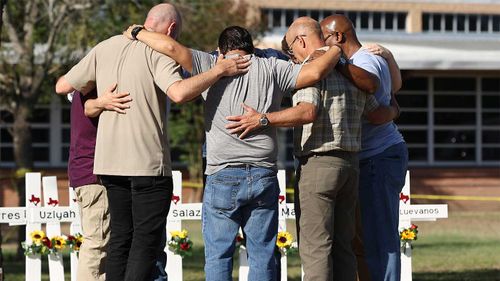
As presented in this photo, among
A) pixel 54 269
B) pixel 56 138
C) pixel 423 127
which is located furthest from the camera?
pixel 423 127

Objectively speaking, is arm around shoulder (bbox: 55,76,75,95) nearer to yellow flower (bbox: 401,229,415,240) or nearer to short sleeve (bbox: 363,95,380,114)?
short sleeve (bbox: 363,95,380,114)

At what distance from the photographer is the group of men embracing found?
6555 millimetres

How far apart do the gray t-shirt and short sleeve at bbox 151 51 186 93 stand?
5.2 inches

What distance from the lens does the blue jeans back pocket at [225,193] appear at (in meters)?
→ 6.52

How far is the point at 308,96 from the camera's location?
670 cm

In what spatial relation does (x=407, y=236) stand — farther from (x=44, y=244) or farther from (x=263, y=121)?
(x=263, y=121)

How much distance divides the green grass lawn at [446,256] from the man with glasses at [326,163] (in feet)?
13.1

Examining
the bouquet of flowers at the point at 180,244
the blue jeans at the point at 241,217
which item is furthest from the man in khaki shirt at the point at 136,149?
the bouquet of flowers at the point at 180,244

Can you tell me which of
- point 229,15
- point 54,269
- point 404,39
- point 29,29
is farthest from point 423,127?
point 54,269

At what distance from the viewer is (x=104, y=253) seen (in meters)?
7.47

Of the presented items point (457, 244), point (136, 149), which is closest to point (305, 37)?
point (136, 149)

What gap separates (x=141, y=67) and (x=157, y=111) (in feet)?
0.94

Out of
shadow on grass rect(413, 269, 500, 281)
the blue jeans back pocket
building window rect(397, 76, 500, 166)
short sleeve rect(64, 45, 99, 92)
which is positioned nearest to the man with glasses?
the blue jeans back pocket

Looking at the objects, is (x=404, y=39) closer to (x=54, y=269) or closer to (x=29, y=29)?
(x=29, y=29)
